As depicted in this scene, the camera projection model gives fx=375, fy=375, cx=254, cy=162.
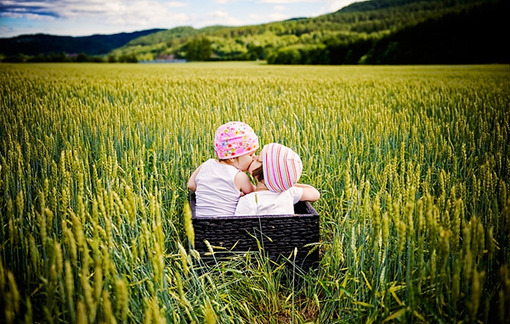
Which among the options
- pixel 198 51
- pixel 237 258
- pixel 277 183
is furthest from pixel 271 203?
pixel 198 51

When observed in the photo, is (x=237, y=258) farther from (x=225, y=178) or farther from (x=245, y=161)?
(x=245, y=161)

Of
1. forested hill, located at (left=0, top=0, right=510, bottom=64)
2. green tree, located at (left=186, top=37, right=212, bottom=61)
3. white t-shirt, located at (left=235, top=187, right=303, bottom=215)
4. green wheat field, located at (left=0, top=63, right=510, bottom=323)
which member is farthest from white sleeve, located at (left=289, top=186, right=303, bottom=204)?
green tree, located at (left=186, top=37, right=212, bottom=61)

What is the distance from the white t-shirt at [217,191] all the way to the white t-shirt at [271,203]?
3.4 inches

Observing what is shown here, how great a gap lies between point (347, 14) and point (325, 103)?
11359 cm

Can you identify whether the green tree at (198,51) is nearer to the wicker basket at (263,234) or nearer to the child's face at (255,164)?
the child's face at (255,164)

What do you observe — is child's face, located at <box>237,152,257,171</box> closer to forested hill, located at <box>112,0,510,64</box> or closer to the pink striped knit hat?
the pink striped knit hat

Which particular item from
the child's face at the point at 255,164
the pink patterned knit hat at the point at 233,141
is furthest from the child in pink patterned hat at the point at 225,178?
the child's face at the point at 255,164

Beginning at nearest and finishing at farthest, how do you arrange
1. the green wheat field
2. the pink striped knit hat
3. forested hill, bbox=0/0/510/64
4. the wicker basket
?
the green wheat field, the wicker basket, the pink striped knit hat, forested hill, bbox=0/0/510/64

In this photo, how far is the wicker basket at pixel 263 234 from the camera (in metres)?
1.63

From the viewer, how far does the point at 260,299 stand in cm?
163

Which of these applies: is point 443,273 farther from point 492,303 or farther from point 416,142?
point 416,142

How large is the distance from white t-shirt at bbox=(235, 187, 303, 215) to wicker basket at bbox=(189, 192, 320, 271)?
0.61 feet

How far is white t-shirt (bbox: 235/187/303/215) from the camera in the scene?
186cm

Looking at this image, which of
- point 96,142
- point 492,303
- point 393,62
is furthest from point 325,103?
point 393,62
